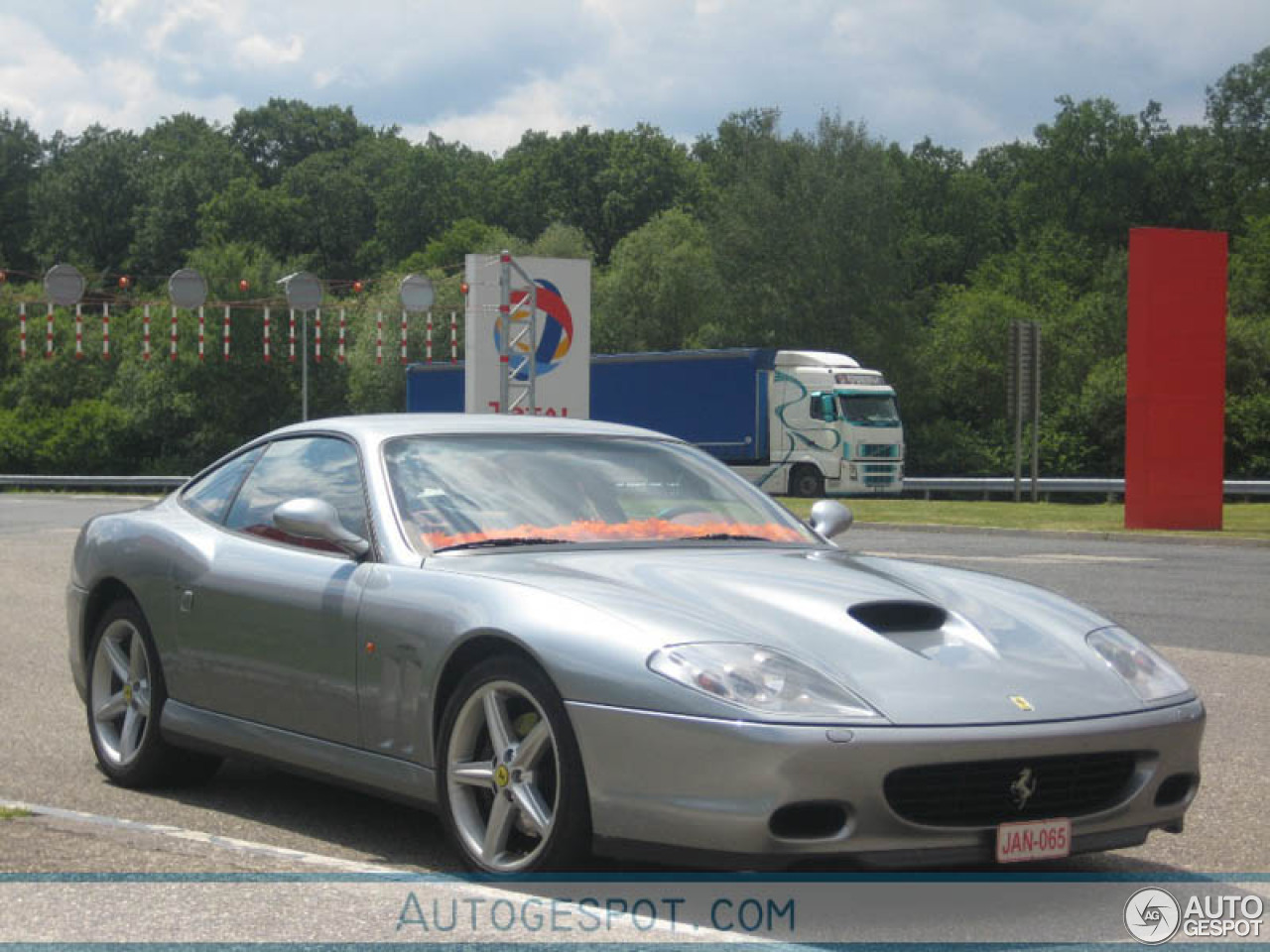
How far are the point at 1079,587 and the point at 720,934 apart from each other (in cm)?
1262

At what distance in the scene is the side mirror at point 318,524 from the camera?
5305mm

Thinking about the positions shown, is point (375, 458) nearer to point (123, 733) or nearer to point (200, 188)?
point (123, 733)

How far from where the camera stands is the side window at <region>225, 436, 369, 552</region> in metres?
5.70

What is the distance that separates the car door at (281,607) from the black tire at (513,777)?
1.75ft

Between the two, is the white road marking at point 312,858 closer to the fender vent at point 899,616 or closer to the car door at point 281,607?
the car door at point 281,607

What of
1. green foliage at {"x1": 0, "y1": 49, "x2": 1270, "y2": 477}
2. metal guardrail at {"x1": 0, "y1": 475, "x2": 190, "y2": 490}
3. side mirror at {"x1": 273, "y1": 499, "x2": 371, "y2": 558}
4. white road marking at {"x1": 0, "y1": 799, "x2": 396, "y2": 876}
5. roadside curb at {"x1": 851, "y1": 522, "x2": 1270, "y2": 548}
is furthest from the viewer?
green foliage at {"x1": 0, "y1": 49, "x2": 1270, "y2": 477}

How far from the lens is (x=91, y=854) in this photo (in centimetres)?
467

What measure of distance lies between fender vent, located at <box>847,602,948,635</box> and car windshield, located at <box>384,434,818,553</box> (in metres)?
0.93

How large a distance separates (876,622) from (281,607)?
1.90 metres

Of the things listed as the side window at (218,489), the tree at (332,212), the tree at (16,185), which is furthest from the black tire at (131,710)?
the tree at (16,185)

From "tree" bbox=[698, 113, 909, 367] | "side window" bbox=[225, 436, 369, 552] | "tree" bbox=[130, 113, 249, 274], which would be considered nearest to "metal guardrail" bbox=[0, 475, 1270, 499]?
"tree" bbox=[698, 113, 909, 367]

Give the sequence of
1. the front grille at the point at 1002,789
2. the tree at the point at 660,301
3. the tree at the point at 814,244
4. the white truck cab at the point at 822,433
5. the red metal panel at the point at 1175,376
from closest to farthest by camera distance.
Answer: the front grille at the point at 1002,789 < the red metal panel at the point at 1175,376 < the white truck cab at the point at 822,433 < the tree at the point at 814,244 < the tree at the point at 660,301

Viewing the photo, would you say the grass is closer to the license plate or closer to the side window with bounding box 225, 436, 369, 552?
the side window with bounding box 225, 436, 369, 552

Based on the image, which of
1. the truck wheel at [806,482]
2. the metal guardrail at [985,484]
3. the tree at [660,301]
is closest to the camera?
the truck wheel at [806,482]
